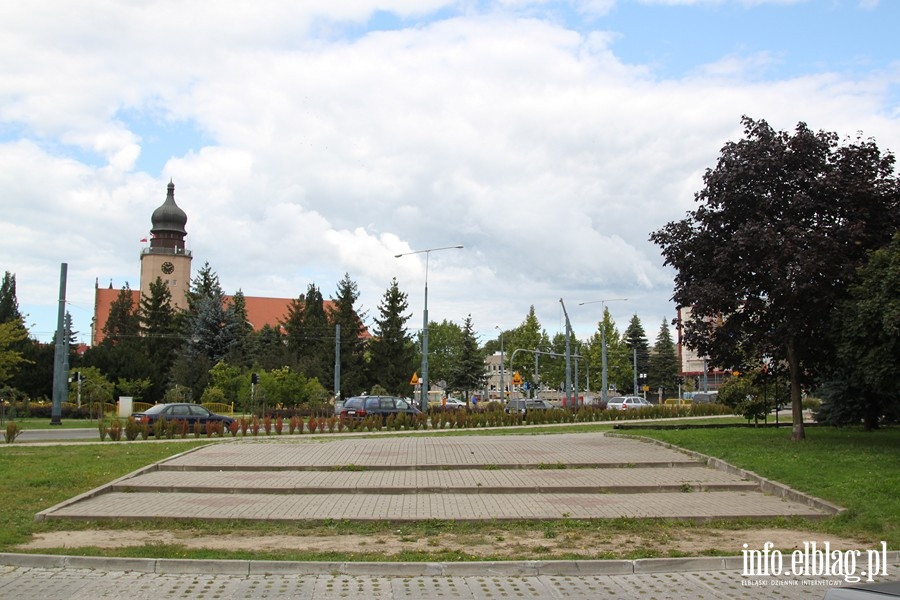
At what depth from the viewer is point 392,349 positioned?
7581 centimetres

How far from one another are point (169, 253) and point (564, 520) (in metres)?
92.1

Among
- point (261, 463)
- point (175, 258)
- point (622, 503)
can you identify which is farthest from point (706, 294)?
point (175, 258)

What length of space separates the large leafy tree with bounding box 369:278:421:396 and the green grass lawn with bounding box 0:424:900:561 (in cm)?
5467

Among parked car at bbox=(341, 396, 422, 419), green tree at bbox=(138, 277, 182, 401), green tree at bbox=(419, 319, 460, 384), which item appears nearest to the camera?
parked car at bbox=(341, 396, 422, 419)

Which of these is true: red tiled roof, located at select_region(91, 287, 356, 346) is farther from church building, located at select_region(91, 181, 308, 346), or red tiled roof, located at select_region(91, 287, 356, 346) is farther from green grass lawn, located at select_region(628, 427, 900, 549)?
green grass lawn, located at select_region(628, 427, 900, 549)

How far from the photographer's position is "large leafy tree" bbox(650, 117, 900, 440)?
18672 mm

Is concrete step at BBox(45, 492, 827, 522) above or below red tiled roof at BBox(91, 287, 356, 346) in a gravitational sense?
below

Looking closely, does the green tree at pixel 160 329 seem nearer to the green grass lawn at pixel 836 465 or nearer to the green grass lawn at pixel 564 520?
the green grass lawn at pixel 564 520

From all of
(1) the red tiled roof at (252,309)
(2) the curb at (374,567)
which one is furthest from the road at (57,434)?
(1) the red tiled roof at (252,309)

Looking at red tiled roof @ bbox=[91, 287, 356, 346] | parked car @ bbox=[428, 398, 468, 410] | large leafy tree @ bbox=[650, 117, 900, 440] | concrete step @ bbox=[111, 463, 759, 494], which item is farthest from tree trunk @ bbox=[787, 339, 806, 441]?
red tiled roof @ bbox=[91, 287, 356, 346]

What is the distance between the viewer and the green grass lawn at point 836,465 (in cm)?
1097

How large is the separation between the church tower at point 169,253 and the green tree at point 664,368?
57.3 metres

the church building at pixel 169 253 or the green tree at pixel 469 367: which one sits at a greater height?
the church building at pixel 169 253

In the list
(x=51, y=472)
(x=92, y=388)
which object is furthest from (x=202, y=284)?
(x=51, y=472)
